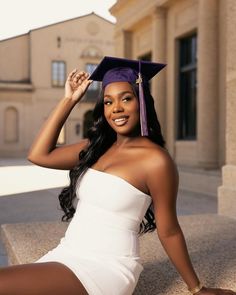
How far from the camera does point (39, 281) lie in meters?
2.09

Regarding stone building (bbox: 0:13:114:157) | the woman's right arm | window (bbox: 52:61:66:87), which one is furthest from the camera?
window (bbox: 52:61:66:87)

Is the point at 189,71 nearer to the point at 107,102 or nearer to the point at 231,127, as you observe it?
the point at 231,127

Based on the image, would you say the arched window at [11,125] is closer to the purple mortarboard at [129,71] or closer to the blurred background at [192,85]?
the blurred background at [192,85]

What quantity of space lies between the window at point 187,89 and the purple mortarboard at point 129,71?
1078 cm

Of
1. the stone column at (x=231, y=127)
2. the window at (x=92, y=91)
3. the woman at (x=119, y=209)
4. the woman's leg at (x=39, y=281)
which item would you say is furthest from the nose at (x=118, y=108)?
the window at (x=92, y=91)

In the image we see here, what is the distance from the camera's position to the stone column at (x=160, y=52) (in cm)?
1431

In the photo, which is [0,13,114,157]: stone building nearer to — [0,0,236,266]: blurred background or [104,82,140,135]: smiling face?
[0,0,236,266]: blurred background

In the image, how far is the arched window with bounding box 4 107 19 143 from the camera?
115ft

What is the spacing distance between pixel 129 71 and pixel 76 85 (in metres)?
0.47

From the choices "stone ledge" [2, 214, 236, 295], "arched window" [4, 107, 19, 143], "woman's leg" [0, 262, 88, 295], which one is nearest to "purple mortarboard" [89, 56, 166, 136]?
"woman's leg" [0, 262, 88, 295]

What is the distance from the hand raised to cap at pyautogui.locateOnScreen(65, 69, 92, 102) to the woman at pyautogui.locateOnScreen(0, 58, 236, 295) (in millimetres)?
240

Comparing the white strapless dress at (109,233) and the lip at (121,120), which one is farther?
the lip at (121,120)

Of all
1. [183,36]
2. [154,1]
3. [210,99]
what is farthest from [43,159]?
[154,1]

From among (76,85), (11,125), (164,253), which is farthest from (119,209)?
(11,125)
